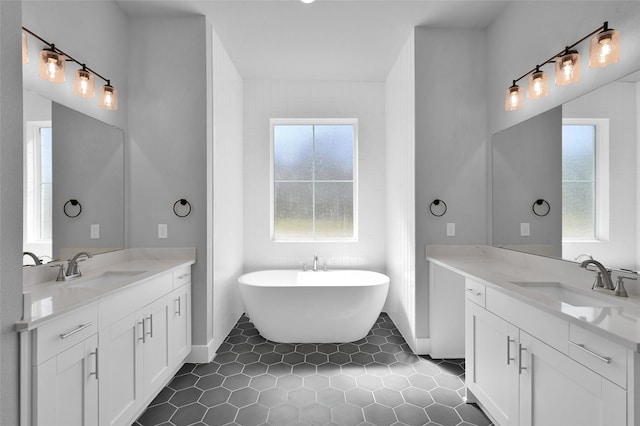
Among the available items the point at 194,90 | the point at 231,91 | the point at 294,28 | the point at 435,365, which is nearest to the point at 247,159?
the point at 231,91

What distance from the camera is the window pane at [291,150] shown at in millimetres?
→ 4234

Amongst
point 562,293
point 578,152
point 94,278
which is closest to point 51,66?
point 94,278

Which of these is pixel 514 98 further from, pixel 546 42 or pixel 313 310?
pixel 313 310

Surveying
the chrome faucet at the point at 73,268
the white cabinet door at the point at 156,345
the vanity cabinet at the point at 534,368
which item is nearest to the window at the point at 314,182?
the white cabinet door at the point at 156,345

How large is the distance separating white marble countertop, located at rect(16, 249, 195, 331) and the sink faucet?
2.34 m

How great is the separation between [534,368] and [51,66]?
2988 millimetres

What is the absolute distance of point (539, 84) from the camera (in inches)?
88.4

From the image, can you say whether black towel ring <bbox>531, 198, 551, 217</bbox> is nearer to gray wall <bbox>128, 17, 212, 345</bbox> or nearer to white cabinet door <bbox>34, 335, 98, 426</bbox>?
gray wall <bbox>128, 17, 212, 345</bbox>

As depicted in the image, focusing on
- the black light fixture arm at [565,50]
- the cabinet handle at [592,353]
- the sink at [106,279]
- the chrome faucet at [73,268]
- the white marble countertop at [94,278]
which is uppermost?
the black light fixture arm at [565,50]

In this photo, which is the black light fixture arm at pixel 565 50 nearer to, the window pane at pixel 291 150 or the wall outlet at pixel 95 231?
the window pane at pixel 291 150

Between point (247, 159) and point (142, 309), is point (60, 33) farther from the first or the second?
point (247, 159)

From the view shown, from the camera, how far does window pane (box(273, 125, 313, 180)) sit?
4.23 meters

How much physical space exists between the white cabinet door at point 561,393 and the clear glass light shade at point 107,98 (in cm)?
301

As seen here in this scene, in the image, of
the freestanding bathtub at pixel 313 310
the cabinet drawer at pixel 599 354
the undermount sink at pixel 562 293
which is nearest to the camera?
the cabinet drawer at pixel 599 354
